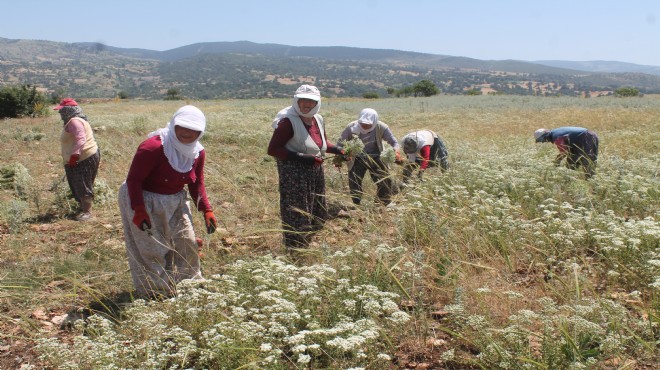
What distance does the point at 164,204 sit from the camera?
3.51 m

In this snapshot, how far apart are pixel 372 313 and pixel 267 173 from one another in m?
5.76

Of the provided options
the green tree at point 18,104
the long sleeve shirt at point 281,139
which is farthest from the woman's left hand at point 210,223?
the green tree at point 18,104

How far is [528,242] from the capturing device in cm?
357

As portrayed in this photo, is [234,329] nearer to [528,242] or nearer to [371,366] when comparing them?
[371,366]

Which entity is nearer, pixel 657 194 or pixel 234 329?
pixel 234 329

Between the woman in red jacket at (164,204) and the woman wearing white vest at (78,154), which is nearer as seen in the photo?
the woman in red jacket at (164,204)

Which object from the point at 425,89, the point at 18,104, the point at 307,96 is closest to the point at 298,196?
the point at 307,96

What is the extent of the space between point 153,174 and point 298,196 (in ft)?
4.23

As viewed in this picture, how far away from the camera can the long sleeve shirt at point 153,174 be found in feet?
11.0

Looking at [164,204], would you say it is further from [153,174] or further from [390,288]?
[390,288]

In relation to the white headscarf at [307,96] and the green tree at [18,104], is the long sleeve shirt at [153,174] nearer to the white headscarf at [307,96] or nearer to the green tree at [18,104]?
the white headscarf at [307,96]

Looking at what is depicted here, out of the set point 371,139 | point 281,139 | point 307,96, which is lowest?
point 371,139

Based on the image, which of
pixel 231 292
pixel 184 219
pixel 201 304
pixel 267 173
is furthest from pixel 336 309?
pixel 267 173

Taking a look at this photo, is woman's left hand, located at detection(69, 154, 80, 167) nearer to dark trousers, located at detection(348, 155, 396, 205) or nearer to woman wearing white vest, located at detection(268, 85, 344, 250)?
woman wearing white vest, located at detection(268, 85, 344, 250)
